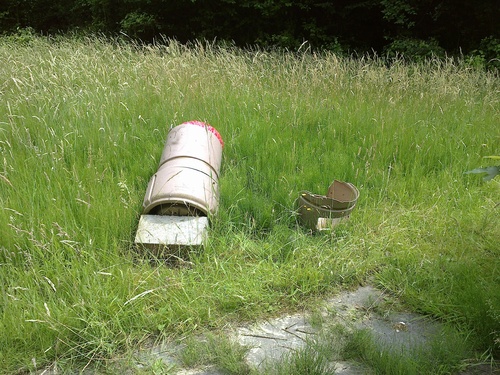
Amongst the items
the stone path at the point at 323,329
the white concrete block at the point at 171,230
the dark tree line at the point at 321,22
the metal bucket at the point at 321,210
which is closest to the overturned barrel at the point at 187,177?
the white concrete block at the point at 171,230

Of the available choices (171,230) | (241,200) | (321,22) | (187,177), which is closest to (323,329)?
(171,230)

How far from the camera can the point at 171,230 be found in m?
3.45

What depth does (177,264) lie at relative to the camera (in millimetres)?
3395

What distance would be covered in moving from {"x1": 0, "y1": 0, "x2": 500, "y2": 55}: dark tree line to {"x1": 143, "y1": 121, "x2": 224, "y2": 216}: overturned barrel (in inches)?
291

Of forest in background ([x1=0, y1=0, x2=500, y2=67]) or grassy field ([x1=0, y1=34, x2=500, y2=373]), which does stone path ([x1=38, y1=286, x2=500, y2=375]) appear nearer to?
grassy field ([x1=0, y1=34, x2=500, y2=373])

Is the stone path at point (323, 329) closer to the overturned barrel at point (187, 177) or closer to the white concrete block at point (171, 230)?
the white concrete block at point (171, 230)

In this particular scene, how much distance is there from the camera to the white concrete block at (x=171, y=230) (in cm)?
335

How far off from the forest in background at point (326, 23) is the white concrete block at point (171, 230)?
297 inches

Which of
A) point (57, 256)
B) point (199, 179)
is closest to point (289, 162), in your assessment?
point (199, 179)

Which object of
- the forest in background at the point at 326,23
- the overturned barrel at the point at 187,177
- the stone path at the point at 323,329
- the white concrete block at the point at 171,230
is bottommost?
the stone path at the point at 323,329

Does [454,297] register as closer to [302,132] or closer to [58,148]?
[302,132]

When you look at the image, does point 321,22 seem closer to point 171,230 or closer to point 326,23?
point 326,23

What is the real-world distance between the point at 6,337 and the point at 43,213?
107cm

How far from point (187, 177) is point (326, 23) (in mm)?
9777
